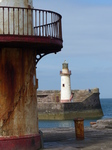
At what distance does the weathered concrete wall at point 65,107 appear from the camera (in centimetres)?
7388

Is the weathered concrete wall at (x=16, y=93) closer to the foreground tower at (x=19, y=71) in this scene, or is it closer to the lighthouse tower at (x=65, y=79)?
the foreground tower at (x=19, y=71)

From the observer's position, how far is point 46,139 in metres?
17.7

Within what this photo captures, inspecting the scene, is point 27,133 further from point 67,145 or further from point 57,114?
point 57,114

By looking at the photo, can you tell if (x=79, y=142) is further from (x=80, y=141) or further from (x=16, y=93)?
(x=16, y=93)

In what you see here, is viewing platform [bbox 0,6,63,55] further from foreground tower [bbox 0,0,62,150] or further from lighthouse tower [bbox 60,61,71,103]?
lighthouse tower [bbox 60,61,71,103]

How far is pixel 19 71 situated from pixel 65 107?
58.7 m

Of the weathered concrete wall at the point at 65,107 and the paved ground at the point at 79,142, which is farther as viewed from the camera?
the weathered concrete wall at the point at 65,107

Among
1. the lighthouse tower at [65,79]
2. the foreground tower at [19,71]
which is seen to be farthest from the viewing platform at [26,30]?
the lighthouse tower at [65,79]

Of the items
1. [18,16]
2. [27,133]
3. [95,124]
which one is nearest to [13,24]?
[18,16]

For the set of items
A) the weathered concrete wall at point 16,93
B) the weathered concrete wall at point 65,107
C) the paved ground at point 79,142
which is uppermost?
the weathered concrete wall at point 65,107

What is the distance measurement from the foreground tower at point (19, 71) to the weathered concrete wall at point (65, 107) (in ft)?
190

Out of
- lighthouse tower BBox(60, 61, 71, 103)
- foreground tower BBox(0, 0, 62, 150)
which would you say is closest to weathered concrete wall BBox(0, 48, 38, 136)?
foreground tower BBox(0, 0, 62, 150)

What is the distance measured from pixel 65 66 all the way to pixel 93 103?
1228 cm

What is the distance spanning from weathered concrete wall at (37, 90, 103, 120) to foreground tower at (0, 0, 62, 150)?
2275 inches
